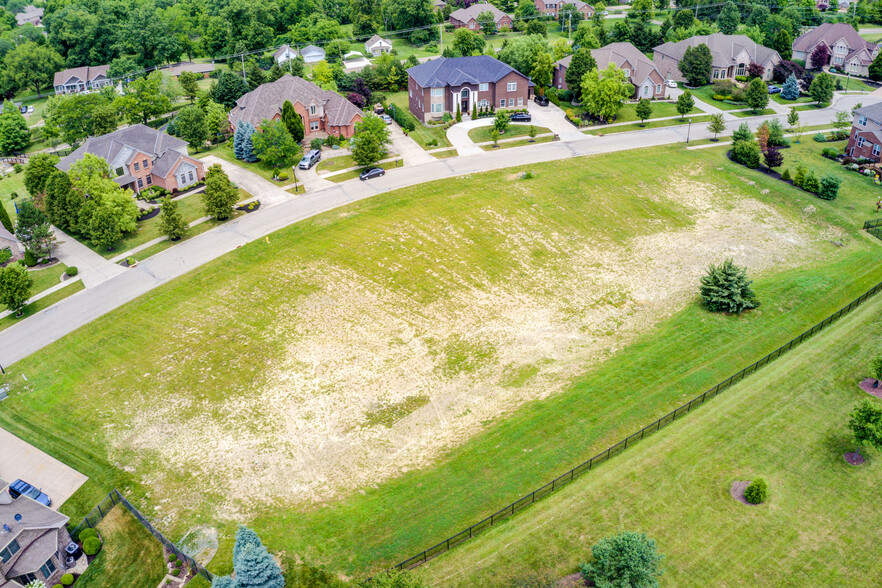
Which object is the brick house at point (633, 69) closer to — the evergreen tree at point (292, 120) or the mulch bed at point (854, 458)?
the evergreen tree at point (292, 120)

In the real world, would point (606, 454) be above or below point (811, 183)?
below

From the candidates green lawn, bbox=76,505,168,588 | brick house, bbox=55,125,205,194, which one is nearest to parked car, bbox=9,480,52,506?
green lawn, bbox=76,505,168,588

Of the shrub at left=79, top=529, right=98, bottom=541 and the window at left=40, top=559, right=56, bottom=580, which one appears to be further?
the shrub at left=79, top=529, right=98, bottom=541

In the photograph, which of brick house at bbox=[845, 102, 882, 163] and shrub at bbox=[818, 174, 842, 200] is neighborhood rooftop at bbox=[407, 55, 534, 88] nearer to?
shrub at bbox=[818, 174, 842, 200]

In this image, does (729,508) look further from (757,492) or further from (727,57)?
(727,57)

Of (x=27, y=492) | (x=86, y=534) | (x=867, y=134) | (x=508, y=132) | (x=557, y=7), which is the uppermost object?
(x=557, y=7)

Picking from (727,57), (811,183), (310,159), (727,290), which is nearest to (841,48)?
(727,57)

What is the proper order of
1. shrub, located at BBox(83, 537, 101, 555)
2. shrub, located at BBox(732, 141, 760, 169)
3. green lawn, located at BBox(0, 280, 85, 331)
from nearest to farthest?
shrub, located at BBox(83, 537, 101, 555), green lawn, located at BBox(0, 280, 85, 331), shrub, located at BBox(732, 141, 760, 169)

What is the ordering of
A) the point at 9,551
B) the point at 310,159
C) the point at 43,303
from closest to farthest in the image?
the point at 9,551 → the point at 43,303 → the point at 310,159

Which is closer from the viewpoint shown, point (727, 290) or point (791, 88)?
point (727, 290)

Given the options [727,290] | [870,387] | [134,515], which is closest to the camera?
[134,515]
